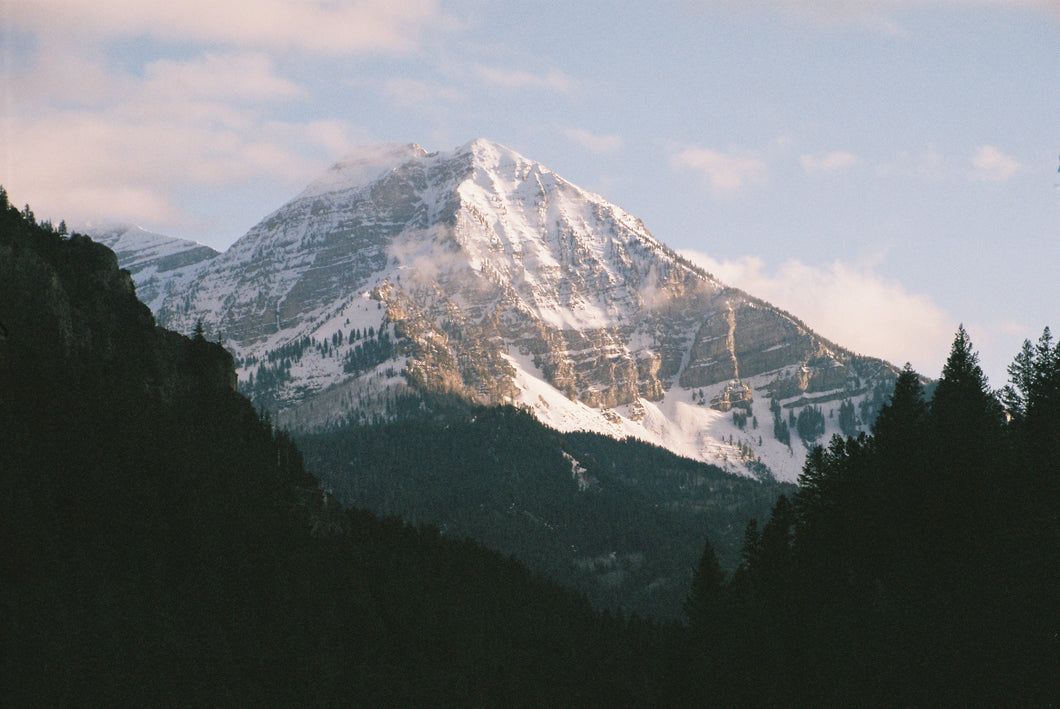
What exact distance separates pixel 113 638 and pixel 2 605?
33.7 ft

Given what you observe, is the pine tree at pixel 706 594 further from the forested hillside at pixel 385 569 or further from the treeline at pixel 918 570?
the treeline at pixel 918 570

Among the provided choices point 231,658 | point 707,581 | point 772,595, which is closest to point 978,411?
point 772,595

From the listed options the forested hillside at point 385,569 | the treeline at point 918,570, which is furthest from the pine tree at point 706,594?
the treeline at point 918,570

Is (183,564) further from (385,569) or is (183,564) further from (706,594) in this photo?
(706,594)

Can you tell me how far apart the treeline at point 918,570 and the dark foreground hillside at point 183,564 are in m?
35.8

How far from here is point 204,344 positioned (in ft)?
556

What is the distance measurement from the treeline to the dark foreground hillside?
1411 inches

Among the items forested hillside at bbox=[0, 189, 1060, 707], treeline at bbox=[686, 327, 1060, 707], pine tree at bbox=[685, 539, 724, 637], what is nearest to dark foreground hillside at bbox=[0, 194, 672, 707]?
forested hillside at bbox=[0, 189, 1060, 707]

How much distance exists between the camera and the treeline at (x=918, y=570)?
71.9 meters

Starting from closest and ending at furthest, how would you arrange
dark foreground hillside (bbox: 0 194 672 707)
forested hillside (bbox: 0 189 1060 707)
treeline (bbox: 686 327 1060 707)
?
treeline (bbox: 686 327 1060 707), forested hillside (bbox: 0 189 1060 707), dark foreground hillside (bbox: 0 194 672 707)

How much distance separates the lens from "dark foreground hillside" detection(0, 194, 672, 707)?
113m

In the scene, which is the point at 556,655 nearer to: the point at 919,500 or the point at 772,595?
the point at 772,595

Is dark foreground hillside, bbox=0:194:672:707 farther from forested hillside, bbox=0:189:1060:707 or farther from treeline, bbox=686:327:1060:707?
treeline, bbox=686:327:1060:707

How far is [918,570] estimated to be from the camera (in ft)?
263
